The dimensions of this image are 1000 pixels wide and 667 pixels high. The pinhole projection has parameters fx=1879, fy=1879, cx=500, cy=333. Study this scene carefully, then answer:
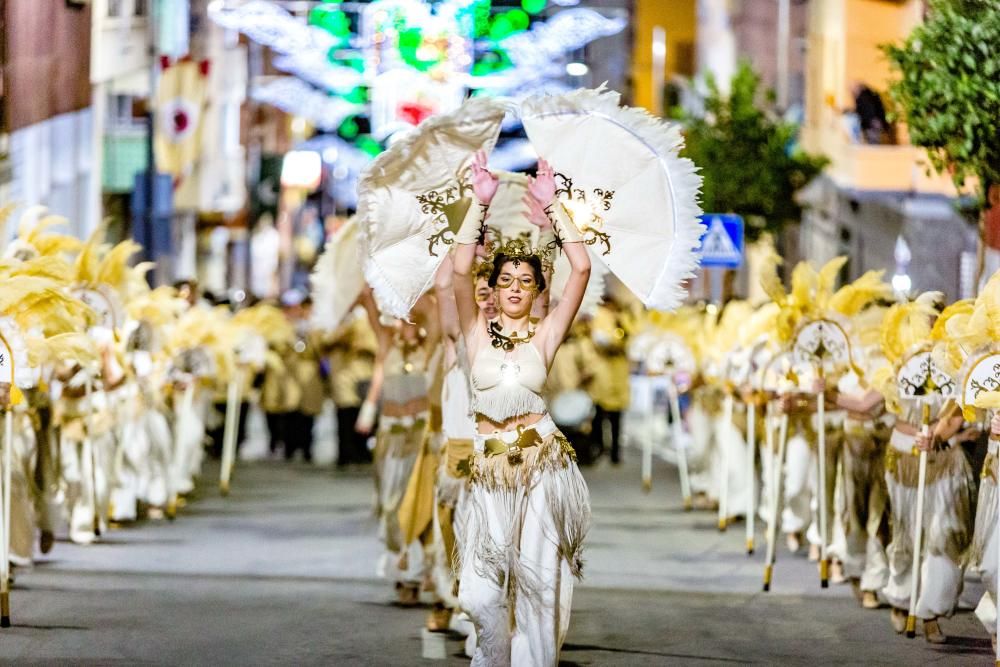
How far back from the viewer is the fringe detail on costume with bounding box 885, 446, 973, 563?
38.6ft

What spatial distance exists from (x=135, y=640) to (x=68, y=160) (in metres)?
16.9

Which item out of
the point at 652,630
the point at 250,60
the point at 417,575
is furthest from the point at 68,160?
the point at 250,60

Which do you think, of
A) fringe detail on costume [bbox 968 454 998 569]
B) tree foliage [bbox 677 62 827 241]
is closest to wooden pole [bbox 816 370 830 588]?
fringe detail on costume [bbox 968 454 998 569]

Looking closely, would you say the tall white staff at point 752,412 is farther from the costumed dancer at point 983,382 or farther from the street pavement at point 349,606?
the costumed dancer at point 983,382

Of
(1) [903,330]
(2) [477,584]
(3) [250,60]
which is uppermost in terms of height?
(3) [250,60]

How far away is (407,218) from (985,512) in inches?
149

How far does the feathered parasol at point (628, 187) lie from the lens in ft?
31.0

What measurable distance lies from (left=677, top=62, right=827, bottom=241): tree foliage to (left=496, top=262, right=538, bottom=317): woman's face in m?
20.3

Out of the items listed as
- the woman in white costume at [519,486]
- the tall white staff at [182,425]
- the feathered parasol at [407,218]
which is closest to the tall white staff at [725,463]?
the tall white staff at [182,425]

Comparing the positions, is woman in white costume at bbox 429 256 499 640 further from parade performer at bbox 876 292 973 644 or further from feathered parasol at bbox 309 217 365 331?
parade performer at bbox 876 292 973 644

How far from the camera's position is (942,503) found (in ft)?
38.8

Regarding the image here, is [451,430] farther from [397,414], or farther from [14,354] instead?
[14,354]

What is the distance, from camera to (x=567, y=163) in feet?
31.4

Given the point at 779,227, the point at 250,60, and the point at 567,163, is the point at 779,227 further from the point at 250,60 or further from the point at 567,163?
the point at 250,60
